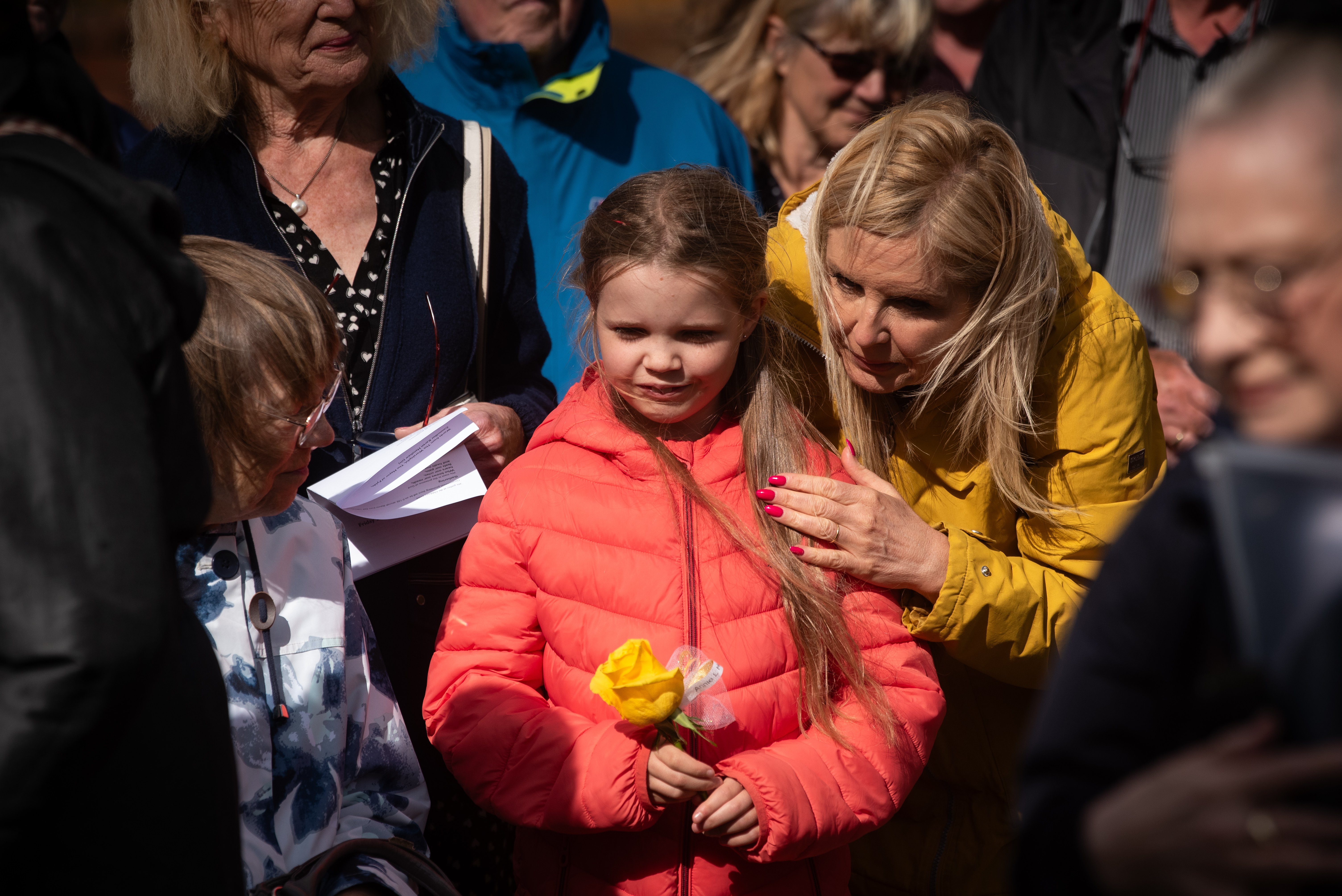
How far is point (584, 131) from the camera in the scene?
3199 mm

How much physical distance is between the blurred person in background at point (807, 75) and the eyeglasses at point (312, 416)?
1.81m

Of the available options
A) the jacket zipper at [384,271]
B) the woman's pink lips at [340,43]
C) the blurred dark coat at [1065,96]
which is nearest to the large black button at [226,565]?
the jacket zipper at [384,271]

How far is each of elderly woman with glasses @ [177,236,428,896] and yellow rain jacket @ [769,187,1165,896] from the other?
1.00 metres

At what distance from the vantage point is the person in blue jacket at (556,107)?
10.2 ft

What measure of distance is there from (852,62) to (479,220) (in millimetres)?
1582

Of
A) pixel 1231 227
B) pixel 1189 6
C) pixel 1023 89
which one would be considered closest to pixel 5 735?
pixel 1231 227

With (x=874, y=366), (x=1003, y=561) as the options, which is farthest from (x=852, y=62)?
(x=1003, y=561)

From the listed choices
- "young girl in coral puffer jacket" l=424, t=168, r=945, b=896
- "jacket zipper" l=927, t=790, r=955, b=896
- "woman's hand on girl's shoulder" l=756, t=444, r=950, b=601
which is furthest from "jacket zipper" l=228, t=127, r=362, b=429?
"jacket zipper" l=927, t=790, r=955, b=896

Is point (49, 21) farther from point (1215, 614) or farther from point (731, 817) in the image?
point (731, 817)

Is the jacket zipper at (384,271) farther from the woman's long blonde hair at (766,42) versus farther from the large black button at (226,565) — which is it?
the woman's long blonde hair at (766,42)

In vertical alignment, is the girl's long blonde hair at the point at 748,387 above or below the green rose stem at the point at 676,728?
above

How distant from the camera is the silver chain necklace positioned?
94.5 inches

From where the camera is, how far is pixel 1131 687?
913 mm

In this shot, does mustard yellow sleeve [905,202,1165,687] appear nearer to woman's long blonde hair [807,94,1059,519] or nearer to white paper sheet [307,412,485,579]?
woman's long blonde hair [807,94,1059,519]
